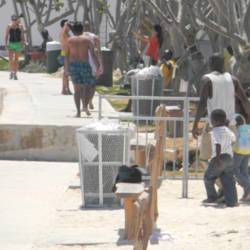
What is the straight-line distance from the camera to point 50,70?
97.3 ft

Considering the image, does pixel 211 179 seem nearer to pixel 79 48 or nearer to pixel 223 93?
pixel 223 93

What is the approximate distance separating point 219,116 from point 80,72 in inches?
221

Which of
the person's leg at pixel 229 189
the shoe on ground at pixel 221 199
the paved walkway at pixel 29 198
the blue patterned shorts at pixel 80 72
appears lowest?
the paved walkway at pixel 29 198

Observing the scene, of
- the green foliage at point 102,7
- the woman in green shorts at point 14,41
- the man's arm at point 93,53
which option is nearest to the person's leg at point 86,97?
the man's arm at point 93,53

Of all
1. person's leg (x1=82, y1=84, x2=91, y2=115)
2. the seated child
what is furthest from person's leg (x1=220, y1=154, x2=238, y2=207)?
person's leg (x1=82, y1=84, x2=91, y2=115)

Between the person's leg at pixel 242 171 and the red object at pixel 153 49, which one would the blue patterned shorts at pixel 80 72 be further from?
the person's leg at pixel 242 171

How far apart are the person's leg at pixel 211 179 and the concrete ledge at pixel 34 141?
3.69 meters

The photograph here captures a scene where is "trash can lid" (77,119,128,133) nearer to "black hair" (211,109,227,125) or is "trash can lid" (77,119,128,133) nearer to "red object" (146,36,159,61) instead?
"black hair" (211,109,227,125)

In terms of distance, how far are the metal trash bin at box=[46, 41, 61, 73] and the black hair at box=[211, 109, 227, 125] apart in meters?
18.8

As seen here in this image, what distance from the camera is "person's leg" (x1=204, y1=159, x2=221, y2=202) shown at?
1050 centimetres

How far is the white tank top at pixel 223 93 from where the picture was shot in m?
10.8

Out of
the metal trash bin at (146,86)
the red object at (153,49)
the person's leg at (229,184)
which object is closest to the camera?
the person's leg at (229,184)

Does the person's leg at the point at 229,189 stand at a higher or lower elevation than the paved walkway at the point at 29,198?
higher

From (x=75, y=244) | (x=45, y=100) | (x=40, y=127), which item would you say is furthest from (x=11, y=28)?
(x=75, y=244)
